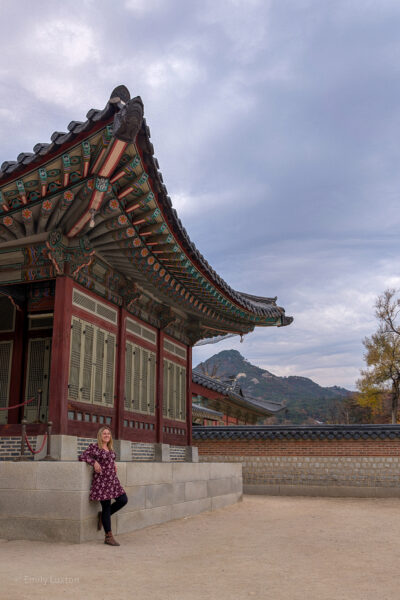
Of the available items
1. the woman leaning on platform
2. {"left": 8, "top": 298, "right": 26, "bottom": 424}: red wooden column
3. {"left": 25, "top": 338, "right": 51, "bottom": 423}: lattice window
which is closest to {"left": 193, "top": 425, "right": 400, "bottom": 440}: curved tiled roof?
{"left": 25, "top": 338, "right": 51, "bottom": 423}: lattice window

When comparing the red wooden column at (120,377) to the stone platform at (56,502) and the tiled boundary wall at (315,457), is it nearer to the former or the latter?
the stone platform at (56,502)

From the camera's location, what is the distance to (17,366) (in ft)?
36.1

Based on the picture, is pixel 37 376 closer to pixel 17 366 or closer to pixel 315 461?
pixel 17 366

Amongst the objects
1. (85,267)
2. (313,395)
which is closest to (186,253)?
(85,267)

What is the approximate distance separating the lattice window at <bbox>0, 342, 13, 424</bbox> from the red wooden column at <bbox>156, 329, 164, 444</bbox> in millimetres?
3751

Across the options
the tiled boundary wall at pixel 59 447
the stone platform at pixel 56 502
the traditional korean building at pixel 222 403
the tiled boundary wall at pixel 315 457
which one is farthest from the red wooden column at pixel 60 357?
the traditional korean building at pixel 222 403

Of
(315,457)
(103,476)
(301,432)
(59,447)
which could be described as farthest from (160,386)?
(315,457)

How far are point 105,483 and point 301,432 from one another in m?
12.3

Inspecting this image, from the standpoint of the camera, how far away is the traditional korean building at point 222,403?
25.6 metres

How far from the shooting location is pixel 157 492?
9289 millimetres

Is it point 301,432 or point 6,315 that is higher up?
point 6,315

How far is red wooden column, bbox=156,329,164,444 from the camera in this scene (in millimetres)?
13172

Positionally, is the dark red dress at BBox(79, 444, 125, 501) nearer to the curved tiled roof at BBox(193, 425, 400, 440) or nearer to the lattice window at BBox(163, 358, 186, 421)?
the lattice window at BBox(163, 358, 186, 421)

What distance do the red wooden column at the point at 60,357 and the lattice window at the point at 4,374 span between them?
2.23 metres
